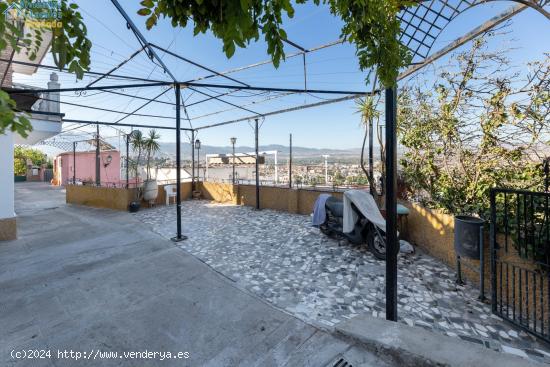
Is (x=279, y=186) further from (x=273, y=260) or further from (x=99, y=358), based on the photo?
(x=99, y=358)

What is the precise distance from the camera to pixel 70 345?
6.89 feet

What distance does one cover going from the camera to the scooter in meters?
4.02

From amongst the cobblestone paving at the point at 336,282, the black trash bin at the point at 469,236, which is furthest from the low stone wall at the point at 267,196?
the black trash bin at the point at 469,236

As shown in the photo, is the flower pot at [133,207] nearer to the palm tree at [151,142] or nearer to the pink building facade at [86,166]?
the palm tree at [151,142]

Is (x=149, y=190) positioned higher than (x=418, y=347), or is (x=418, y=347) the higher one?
(x=149, y=190)

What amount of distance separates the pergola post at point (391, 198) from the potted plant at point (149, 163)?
326 inches

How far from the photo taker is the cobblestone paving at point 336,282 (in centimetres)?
233

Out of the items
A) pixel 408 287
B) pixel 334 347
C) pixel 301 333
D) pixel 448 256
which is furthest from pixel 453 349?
pixel 448 256

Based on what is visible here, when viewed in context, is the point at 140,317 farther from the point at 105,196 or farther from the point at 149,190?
the point at 105,196

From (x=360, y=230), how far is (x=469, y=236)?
162 centimetres

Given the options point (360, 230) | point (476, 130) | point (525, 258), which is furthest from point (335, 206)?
point (525, 258)

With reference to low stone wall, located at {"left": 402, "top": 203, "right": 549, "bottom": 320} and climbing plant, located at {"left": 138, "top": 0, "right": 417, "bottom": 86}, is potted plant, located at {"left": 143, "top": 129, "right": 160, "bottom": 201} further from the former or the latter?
climbing plant, located at {"left": 138, "top": 0, "right": 417, "bottom": 86}

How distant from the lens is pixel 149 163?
9297mm

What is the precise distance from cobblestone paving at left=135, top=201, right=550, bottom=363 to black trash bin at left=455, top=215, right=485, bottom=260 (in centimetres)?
50
